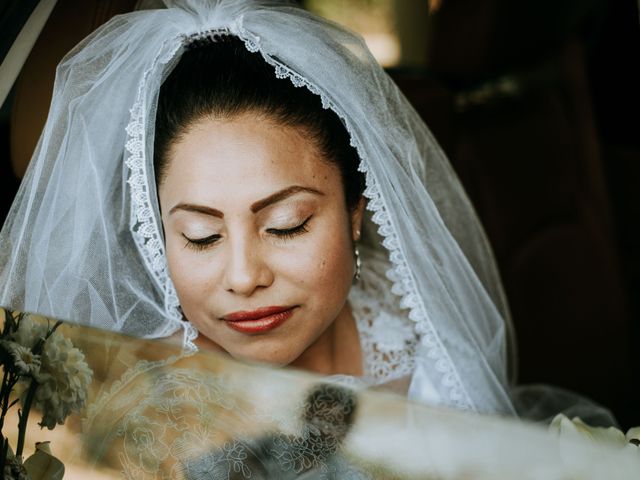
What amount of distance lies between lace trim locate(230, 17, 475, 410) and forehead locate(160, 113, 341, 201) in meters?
0.08

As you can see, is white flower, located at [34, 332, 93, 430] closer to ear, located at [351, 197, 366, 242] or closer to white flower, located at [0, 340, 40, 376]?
white flower, located at [0, 340, 40, 376]

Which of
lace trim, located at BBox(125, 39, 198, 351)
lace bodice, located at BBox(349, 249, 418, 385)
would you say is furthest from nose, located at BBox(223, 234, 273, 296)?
lace bodice, located at BBox(349, 249, 418, 385)

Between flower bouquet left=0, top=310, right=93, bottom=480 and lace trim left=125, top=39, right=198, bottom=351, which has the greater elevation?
lace trim left=125, top=39, right=198, bottom=351

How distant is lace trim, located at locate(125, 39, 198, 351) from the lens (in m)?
1.02

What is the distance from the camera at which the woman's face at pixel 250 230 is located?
3.23ft

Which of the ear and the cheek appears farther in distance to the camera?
the ear

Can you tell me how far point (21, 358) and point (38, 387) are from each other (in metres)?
0.04

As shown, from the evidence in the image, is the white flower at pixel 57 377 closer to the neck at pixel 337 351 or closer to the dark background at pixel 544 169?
the neck at pixel 337 351

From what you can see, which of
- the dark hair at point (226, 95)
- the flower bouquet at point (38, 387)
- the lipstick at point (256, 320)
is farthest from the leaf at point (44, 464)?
the dark hair at point (226, 95)

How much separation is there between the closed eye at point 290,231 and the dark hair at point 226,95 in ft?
0.37

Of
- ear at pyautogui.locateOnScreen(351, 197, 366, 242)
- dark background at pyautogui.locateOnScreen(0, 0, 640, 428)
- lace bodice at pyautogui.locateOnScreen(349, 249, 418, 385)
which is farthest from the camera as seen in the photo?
dark background at pyautogui.locateOnScreen(0, 0, 640, 428)

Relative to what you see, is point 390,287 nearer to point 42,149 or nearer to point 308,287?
point 308,287

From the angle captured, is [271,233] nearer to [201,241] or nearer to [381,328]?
[201,241]

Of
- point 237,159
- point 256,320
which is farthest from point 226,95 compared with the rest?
point 256,320
